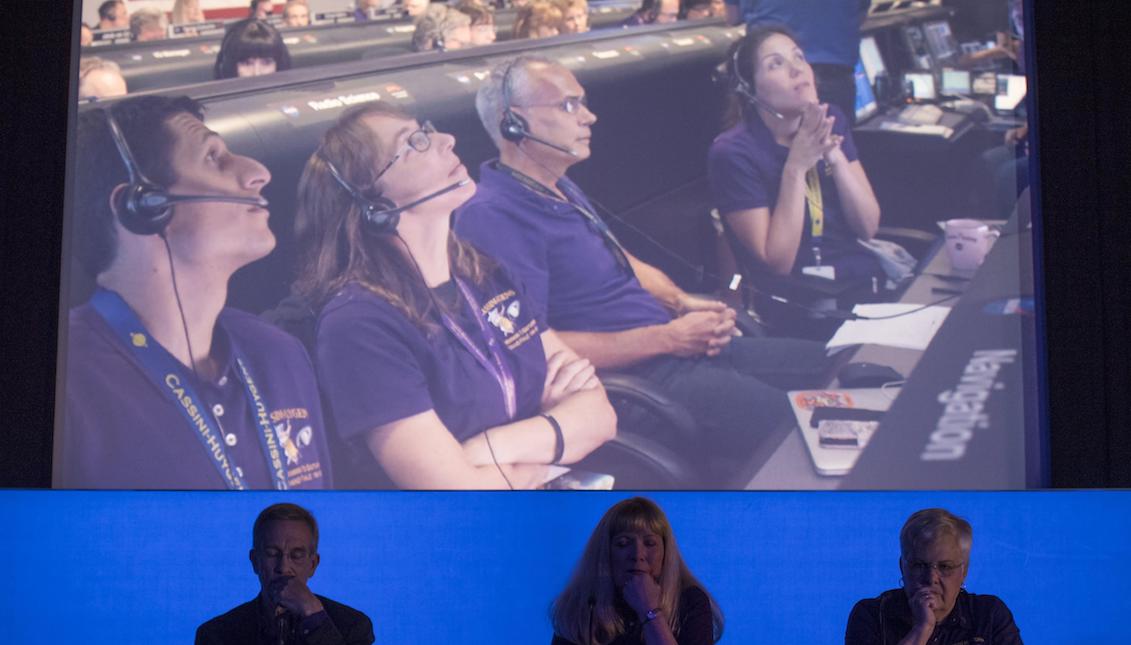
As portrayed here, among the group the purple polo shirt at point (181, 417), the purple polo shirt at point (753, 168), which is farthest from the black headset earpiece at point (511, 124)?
the purple polo shirt at point (181, 417)

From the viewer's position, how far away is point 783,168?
3.95 meters

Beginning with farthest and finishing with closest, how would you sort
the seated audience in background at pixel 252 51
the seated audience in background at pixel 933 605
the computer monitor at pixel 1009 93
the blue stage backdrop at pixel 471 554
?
the seated audience in background at pixel 252 51
the computer monitor at pixel 1009 93
the blue stage backdrop at pixel 471 554
the seated audience in background at pixel 933 605

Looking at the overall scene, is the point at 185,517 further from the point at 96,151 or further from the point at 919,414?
the point at 919,414

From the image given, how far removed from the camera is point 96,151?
3.97 meters

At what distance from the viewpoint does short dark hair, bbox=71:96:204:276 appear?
12.9ft

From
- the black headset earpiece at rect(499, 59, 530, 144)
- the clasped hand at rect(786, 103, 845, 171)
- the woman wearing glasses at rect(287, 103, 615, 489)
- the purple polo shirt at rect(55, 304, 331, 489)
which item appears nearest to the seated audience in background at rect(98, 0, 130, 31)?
the woman wearing glasses at rect(287, 103, 615, 489)

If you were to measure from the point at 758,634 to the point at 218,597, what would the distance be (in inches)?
62.4

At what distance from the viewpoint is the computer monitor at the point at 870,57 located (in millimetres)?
3957

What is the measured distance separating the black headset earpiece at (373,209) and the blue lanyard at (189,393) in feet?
1.97

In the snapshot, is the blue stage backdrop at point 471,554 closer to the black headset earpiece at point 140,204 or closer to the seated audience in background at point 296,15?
the black headset earpiece at point 140,204

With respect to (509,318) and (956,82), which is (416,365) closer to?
(509,318)

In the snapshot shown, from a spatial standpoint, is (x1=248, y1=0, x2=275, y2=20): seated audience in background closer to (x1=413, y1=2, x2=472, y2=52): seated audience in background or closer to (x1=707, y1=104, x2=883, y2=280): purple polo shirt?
(x1=413, y1=2, x2=472, y2=52): seated audience in background

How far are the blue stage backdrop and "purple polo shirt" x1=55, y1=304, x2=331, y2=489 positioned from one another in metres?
0.22

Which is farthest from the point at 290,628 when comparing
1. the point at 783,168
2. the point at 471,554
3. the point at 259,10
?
the point at 259,10
